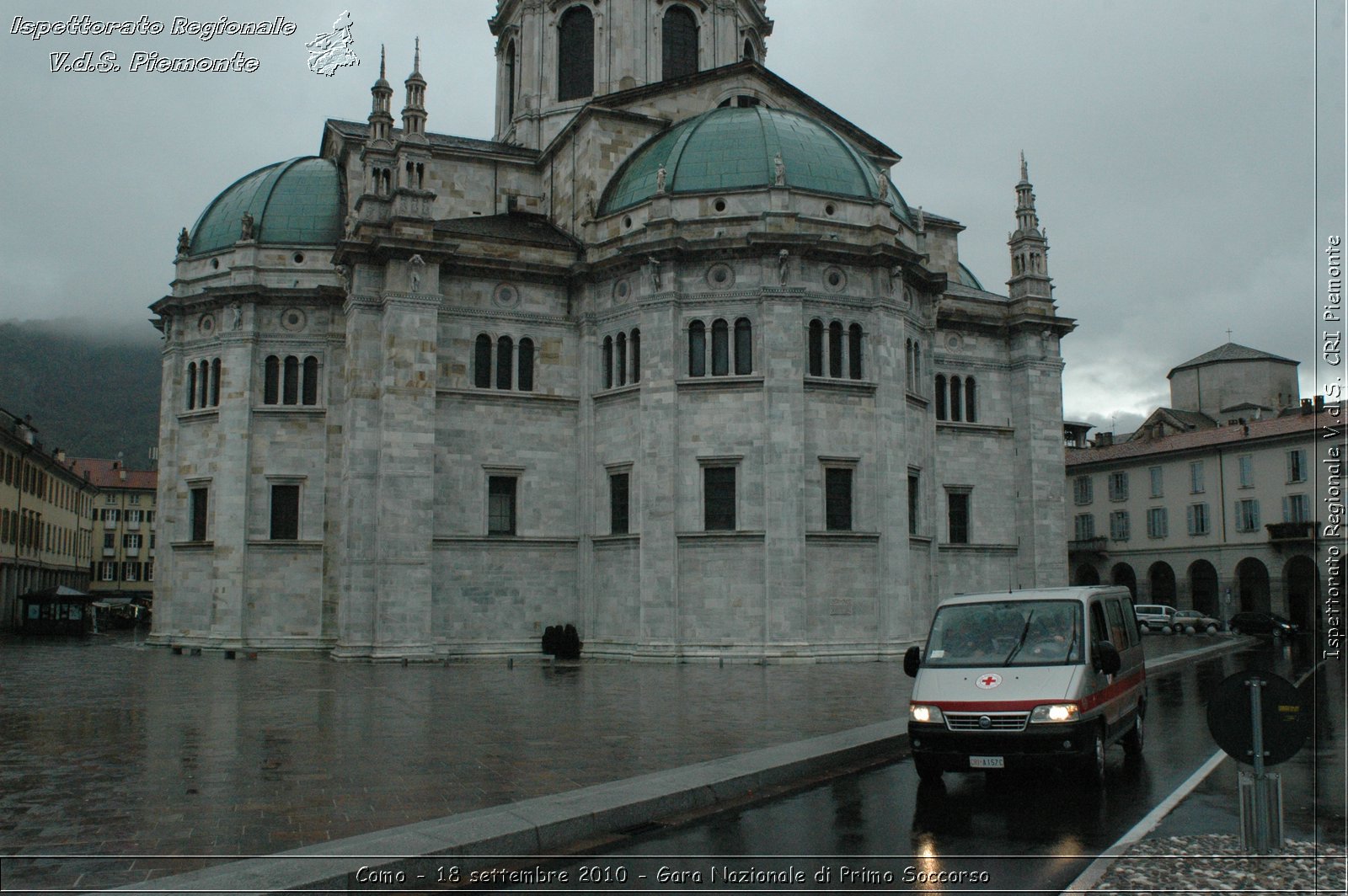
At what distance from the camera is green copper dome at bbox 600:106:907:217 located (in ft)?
114

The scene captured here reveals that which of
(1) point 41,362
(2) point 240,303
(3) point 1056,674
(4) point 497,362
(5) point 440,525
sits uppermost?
(1) point 41,362

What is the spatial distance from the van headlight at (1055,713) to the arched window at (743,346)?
2234 cm

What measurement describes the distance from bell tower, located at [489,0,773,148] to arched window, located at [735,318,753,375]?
47.3 ft

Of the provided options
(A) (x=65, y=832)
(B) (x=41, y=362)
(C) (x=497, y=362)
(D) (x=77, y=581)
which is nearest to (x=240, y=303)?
(C) (x=497, y=362)

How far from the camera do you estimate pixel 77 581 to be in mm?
85250

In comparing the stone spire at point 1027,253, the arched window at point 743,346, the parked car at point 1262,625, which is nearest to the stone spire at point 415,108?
the arched window at point 743,346

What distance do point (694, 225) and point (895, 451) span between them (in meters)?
9.48

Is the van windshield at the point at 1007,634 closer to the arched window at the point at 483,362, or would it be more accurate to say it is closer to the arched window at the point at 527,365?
the arched window at the point at 483,362

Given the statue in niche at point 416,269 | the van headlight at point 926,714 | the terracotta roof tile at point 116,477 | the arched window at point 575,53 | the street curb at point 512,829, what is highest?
the arched window at point 575,53

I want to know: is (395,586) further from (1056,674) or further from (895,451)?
(1056,674)

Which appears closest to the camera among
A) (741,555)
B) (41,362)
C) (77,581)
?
(741,555)

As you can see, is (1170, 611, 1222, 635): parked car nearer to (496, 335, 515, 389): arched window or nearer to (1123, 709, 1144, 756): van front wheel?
(496, 335, 515, 389): arched window

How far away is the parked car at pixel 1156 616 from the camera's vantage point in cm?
5478

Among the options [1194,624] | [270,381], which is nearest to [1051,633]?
[270,381]
